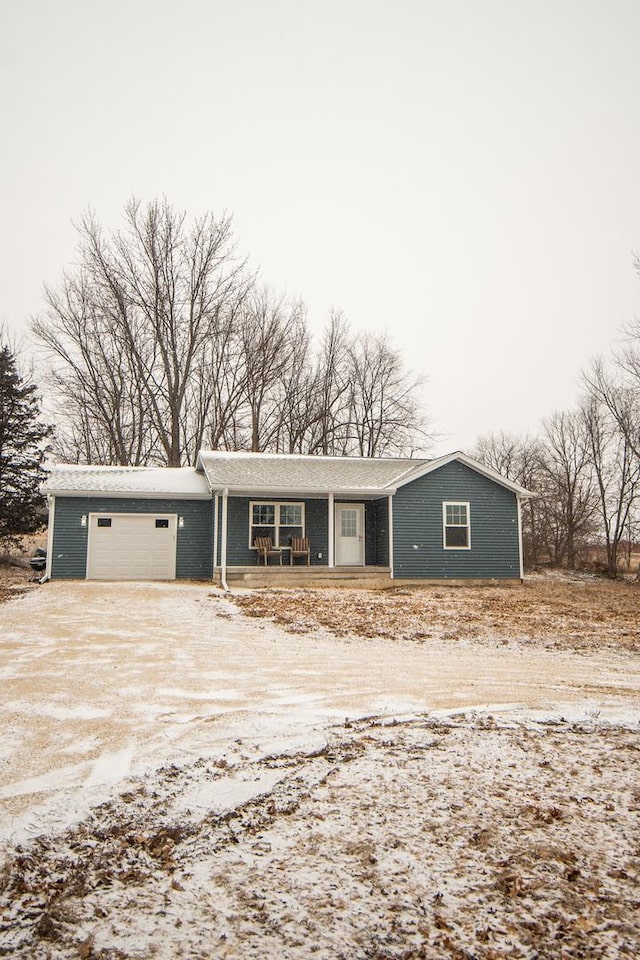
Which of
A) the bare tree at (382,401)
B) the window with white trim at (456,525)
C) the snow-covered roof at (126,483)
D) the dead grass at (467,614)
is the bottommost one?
the dead grass at (467,614)

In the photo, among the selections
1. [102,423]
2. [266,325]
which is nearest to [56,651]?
[102,423]

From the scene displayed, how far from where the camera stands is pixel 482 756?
370cm

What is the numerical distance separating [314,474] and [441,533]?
447cm

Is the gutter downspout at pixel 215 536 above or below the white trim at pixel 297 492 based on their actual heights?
below

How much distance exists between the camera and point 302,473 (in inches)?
762

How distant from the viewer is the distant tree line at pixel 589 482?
1044 inches

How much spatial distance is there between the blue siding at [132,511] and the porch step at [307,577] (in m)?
1.78

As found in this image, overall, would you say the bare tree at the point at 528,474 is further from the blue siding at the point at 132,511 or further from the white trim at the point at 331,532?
the blue siding at the point at 132,511

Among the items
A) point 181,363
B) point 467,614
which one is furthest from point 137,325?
point 467,614

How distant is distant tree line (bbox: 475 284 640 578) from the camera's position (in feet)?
87.0

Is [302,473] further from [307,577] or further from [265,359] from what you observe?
[265,359]

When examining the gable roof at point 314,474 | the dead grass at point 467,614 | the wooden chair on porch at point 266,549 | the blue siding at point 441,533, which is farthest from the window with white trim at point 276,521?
the blue siding at point 441,533

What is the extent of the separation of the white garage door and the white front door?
521cm

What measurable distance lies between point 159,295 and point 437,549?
1812 centimetres
